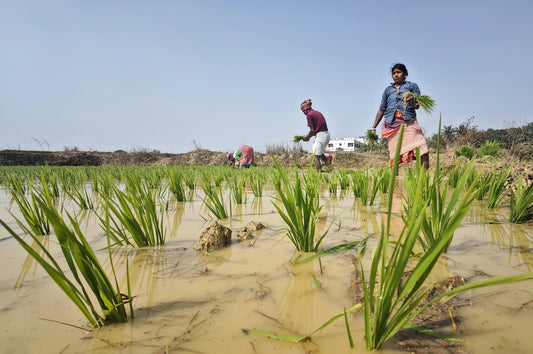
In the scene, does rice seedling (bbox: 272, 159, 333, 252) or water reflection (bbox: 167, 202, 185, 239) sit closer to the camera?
rice seedling (bbox: 272, 159, 333, 252)

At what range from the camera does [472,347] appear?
64 cm

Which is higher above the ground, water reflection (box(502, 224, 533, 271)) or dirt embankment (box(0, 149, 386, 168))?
dirt embankment (box(0, 149, 386, 168))

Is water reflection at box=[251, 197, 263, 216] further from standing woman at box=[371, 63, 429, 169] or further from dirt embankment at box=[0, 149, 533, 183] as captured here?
dirt embankment at box=[0, 149, 533, 183]

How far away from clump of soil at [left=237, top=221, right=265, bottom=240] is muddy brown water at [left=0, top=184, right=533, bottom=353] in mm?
77

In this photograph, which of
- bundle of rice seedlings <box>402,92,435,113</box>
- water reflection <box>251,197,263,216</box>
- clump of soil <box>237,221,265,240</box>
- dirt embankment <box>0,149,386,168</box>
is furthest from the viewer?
dirt embankment <box>0,149,386,168</box>

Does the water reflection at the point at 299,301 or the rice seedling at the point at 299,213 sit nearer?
the water reflection at the point at 299,301

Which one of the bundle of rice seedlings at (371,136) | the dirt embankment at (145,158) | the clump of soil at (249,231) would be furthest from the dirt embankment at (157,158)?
the clump of soil at (249,231)

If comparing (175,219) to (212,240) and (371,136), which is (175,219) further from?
(371,136)

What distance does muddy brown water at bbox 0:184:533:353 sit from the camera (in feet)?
2.26

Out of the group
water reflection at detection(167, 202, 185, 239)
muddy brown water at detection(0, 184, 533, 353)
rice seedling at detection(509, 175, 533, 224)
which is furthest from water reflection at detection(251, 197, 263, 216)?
rice seedling at detection(509, 175, 533, 224)

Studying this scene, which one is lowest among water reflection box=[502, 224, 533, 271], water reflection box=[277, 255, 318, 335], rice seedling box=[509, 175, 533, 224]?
water reflection box=[277, 255, 318, 335]

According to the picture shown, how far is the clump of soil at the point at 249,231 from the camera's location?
162cm

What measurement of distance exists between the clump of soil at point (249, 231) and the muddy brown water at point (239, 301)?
0.25 ft

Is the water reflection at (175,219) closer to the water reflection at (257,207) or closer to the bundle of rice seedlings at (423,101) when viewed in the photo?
Result: the water reflection at (257,207)
